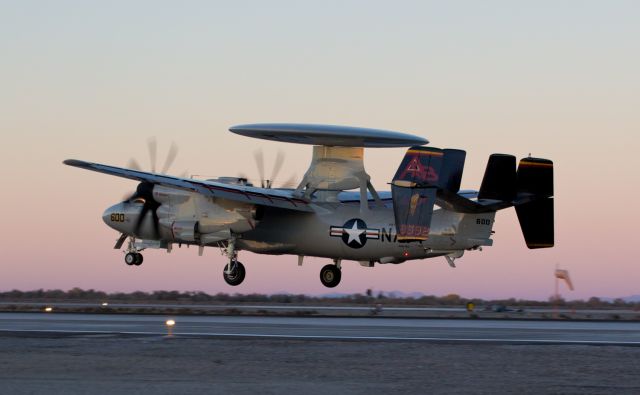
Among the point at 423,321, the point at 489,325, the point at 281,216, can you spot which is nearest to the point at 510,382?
the point at 489,325

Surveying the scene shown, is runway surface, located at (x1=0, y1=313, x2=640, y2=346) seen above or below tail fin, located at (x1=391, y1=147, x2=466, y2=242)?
below

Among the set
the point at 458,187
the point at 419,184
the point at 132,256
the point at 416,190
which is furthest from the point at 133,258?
the point at 458,187

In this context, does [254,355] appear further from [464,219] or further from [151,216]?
[151,216]

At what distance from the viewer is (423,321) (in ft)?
115

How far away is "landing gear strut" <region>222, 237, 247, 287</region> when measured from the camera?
46.2m

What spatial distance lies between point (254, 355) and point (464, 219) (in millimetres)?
20794

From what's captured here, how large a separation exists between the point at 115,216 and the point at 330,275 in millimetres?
10718

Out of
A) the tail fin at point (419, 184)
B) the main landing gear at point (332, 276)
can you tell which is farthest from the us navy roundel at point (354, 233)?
the tail fin at point (419, 184)

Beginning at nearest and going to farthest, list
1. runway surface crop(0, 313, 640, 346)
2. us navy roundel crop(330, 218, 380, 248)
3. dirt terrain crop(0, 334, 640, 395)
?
dirt terrain crop(0, 334, 640, 395), runway surface crop(0, 313, 640, 346), us navy roundel crop(330, 218, 380, 248)

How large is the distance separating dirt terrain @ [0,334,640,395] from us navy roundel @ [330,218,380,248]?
61.9 ft

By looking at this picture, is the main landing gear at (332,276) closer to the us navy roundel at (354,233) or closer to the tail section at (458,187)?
the us navy roundel at (354,233)

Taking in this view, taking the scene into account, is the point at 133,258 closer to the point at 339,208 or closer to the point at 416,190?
the point at 339,208

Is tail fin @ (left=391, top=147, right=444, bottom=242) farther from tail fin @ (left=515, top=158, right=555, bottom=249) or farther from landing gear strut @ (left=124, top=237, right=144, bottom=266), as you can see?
landing gear strut @ (left=124, top=237, right=144, bottom=266)

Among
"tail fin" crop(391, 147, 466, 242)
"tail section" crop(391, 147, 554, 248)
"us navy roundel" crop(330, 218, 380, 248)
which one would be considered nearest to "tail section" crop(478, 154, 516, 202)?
"tail section" crop(391, 147, 554, 248)
